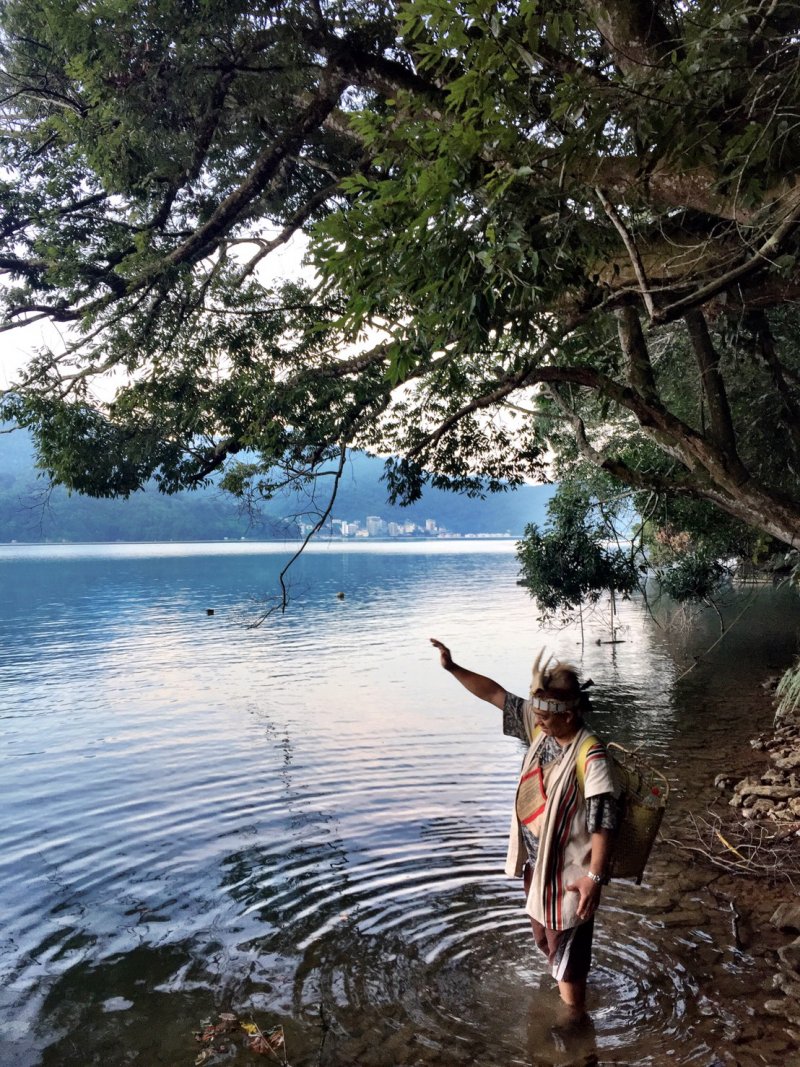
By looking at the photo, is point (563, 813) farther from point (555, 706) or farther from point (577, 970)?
point (577, 970)

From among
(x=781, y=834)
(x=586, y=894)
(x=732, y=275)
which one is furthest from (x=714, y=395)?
(x=586, y=894)

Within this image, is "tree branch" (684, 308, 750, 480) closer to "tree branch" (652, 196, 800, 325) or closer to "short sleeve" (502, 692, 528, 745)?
"tree branch" (652, 196, 800, 325)

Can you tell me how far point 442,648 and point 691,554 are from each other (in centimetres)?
2314

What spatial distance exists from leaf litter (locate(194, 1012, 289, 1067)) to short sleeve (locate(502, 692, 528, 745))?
8.01ft

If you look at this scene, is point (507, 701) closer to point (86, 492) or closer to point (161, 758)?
point (86, 492)

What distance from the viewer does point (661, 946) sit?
6609 millimetres

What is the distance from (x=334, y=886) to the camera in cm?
851

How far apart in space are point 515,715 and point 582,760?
1.94ft

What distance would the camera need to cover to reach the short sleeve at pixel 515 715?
5098 mm

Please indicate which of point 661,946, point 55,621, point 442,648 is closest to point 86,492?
point 442,648

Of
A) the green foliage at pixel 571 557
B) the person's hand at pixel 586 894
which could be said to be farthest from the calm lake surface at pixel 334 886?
the green foliage at pixel 571 557

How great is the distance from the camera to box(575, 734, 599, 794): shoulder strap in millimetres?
4605

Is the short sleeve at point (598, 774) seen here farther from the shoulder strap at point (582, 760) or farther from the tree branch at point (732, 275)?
the tree branch at point (732, 275)

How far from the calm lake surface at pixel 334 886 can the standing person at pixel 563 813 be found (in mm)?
1065
